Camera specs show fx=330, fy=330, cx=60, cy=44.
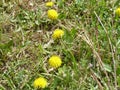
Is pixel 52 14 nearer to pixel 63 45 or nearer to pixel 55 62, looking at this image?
pixel 63 45

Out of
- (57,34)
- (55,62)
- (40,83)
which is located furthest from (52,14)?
(40,83)

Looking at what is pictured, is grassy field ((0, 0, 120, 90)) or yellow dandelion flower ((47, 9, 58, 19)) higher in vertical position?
yellow dandelion flower ((47, 9, 58, 19))

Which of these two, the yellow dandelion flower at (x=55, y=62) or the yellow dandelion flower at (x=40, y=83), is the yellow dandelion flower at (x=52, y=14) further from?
the yellow dandelion flower at (x=40, y=83)

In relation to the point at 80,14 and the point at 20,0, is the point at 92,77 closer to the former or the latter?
the point at 80,14

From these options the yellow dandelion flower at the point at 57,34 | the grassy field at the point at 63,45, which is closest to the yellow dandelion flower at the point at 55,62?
the grassy field at the point at 63,45

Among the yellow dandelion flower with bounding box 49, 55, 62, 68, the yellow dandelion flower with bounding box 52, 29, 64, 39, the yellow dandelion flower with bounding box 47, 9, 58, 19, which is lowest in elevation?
the yellow dandelion flower with bounding box 49, 55, 62, 68

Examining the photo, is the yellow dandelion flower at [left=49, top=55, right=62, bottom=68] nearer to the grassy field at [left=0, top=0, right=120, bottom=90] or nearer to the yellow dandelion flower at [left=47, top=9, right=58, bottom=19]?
the grassy field at [left=0, top=0, right=120, bottom=90]

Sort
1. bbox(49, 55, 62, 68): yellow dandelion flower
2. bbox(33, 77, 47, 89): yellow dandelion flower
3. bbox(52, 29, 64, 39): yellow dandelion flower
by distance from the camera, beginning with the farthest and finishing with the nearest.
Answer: bbox(52, 29, 64, 39): yellow dandelion flower < bbox(49, 55, 62, 68): yellow dandelion flower < bbox(33, 77, 47, 89): yellow dandelion flower

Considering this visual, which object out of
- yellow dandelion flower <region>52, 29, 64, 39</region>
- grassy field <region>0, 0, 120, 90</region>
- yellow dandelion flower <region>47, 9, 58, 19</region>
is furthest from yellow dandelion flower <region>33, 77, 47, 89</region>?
yellow dandelion flower <region>47, 9, 58, 19</region>

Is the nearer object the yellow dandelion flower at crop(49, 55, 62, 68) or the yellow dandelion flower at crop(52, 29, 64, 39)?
the yellow dandelion flower at crop(49, 55, 62, 68)
